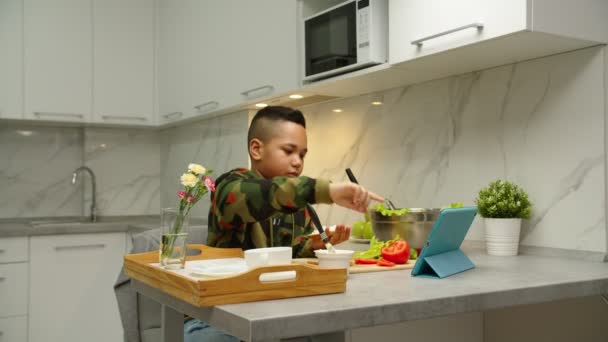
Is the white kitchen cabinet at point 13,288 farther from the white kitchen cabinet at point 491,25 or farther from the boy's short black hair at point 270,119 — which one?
the white kitchen cabinet at point 491,25

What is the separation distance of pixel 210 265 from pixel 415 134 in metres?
1.13

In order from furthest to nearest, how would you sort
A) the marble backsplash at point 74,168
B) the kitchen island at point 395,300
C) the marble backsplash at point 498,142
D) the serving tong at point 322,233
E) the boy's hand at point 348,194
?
the marble backsplash at point 74,168, the marble backsplash at point 498,142, the serving tong at point 322,233, the boy's hand at point 348,194, the kitchen island at point 395,300

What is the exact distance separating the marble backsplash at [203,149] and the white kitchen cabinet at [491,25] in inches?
49.2

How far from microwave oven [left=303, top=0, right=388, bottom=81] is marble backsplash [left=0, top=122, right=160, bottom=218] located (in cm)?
196

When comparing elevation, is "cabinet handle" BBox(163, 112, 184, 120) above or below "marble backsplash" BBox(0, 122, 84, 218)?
above

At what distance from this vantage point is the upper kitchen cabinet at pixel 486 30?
4.84ft

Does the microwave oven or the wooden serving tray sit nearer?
the wooden serving tray

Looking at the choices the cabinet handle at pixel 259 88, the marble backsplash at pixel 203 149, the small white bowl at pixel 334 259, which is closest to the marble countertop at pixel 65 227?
the marble backsplash at pixel 203 149

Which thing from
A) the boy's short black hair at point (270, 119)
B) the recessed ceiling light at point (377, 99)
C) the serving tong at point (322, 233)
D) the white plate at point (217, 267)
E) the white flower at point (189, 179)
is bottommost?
the white plate at point (217, 267)

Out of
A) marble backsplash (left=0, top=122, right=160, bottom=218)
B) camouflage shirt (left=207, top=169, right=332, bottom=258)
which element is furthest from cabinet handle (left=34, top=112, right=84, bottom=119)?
camouflage shirt (left=207, top=169, right=332, bottom=258)

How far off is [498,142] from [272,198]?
877 millimetres

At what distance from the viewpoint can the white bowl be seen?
1143 mm

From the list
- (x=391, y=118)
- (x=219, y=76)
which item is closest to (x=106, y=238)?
(x=219, y=76)

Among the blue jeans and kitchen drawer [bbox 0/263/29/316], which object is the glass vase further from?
kitchen drawer [bbox 0/263/29/316]
